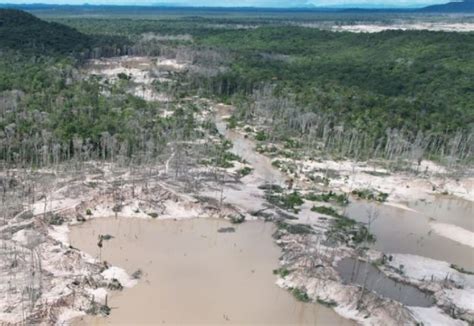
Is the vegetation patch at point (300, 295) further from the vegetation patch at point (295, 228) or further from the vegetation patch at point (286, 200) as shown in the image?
the vegetation patch at point (286, 200)

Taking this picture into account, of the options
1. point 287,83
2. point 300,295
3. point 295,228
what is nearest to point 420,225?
point 295,228

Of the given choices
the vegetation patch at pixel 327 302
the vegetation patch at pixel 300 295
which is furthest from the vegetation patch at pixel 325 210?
the vegetation patch at pixel 327 302

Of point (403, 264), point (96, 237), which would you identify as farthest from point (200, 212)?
point (403, 264)

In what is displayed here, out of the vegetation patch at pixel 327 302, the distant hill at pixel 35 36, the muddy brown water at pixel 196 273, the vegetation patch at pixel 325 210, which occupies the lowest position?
the muddy brown water at pixel 196 273

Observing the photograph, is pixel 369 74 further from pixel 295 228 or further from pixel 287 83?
pixel 295 228

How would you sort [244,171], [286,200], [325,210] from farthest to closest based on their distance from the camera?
[244,171]
[286,200]
[325,210]

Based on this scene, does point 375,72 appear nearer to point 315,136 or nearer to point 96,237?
point 315,136
